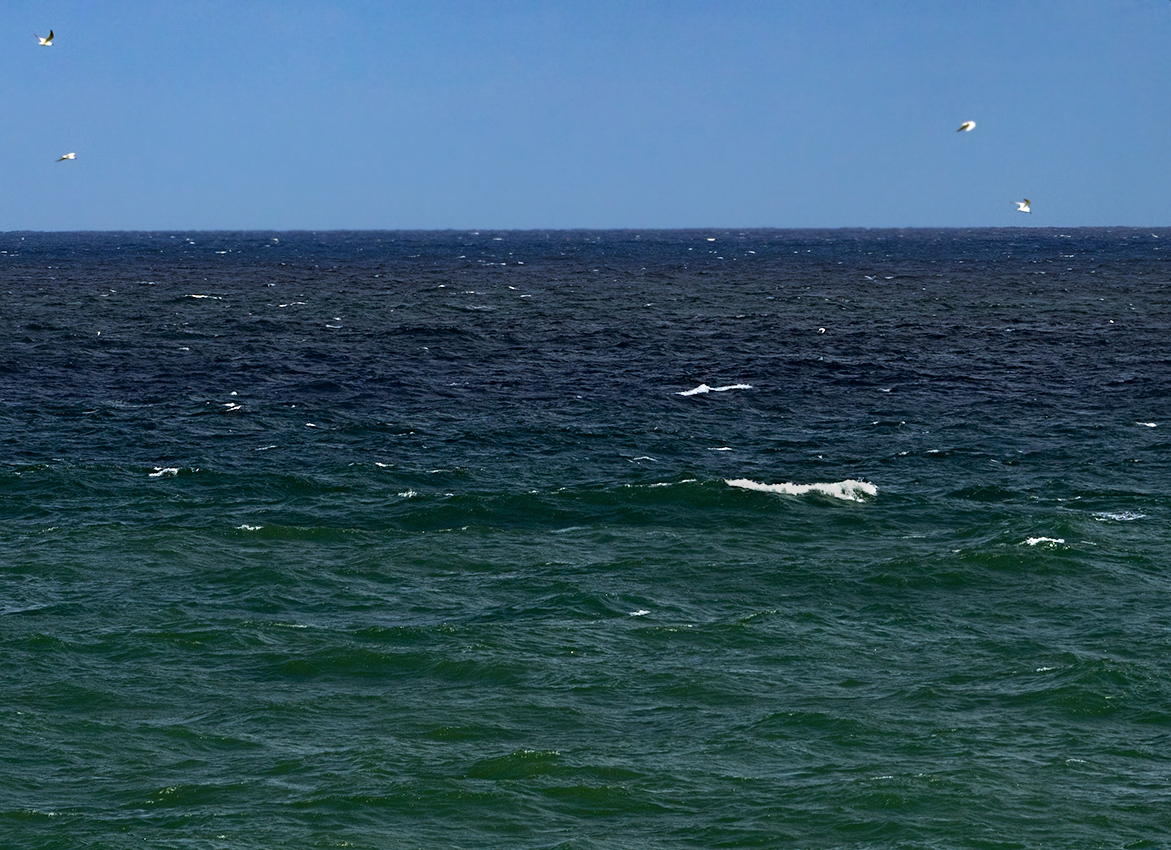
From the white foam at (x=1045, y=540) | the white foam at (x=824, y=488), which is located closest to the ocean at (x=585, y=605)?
the white foam at (x=1045, y=540)

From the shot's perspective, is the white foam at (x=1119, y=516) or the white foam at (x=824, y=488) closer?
the white foam at (x=1119, y=516)

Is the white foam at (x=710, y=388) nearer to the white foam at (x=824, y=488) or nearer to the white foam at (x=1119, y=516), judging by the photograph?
the white foam at (x=824, y=488)

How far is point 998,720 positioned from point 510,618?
13900mm

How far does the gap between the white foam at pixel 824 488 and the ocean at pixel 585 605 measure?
1.28 ft

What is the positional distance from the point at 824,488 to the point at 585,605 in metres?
15.9

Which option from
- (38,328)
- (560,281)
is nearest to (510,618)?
(38,328)

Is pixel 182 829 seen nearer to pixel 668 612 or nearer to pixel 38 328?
pixel 668 612

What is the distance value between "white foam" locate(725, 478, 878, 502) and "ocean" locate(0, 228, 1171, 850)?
0.39m

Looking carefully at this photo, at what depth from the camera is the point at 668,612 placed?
128 ft

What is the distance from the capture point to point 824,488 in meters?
51.8

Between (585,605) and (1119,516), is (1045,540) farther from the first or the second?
(585,605)

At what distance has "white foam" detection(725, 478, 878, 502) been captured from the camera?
5112 cm

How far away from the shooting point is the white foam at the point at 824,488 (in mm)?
51125

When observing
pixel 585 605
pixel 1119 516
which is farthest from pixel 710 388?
pixel 585 605
